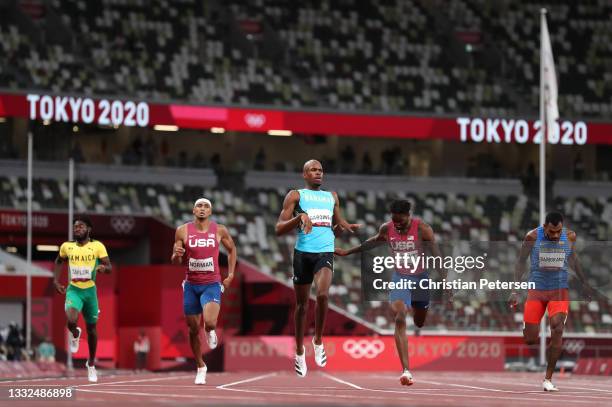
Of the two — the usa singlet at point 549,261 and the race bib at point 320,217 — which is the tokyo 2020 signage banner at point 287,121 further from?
the race bib at point 320,217

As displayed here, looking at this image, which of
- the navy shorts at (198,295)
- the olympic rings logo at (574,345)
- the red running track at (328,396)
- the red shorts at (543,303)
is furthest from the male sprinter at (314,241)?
the olympic rings logo at (574,345)

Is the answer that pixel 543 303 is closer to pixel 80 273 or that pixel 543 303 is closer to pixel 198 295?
pixel 198 295

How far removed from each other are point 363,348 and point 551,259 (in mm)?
25724

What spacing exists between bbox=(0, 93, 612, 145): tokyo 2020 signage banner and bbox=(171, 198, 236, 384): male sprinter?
112ft

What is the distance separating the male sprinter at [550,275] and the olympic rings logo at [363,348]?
81.3ft

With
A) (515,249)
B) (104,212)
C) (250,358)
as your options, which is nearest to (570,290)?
(515,249)

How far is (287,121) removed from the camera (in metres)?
58.9

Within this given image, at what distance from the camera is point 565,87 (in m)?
62.6

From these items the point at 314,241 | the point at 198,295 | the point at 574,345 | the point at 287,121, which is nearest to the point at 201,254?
the point at 198,295

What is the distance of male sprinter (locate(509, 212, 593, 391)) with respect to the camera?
2034cm

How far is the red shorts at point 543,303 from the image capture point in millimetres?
20719

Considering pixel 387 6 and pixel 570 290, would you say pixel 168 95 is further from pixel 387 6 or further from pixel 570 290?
Answer: pixel 570 290

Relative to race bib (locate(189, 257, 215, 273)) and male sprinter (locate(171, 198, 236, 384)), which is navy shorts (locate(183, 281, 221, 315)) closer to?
male sprinter (locate(171, 198, 236, 384))

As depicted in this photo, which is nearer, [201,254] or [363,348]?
[201,254]
